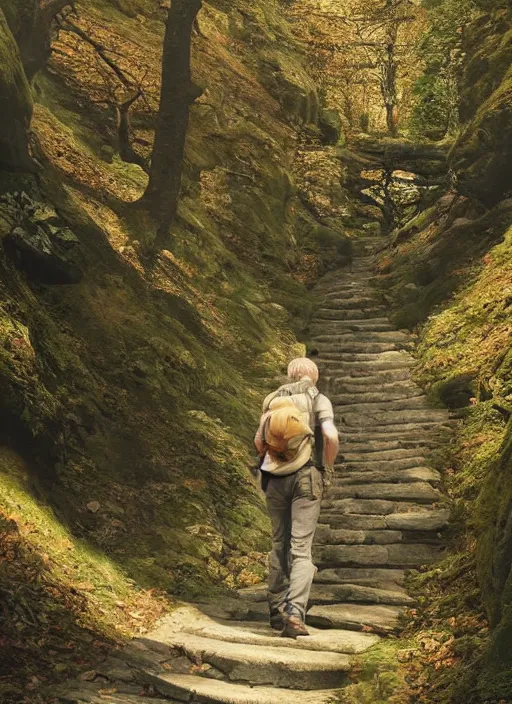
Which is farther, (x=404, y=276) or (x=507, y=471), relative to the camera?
(x=404, y=276)

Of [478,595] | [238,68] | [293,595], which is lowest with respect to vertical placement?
[293,595]

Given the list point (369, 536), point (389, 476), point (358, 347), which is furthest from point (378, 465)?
point (358, 347)

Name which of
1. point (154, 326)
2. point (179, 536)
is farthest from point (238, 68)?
point (179, 536)

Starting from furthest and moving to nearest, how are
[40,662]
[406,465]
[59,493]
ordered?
[406,465] < [59,493] < [40,662]

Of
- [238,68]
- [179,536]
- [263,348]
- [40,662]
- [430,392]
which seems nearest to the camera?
[40,662]

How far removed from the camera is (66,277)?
10359 millimetres

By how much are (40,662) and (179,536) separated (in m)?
3.14

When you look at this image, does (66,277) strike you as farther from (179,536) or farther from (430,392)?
(430,392)

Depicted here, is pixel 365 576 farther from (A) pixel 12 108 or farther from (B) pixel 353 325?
(B) pixel 353 325

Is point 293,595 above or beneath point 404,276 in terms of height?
beneath

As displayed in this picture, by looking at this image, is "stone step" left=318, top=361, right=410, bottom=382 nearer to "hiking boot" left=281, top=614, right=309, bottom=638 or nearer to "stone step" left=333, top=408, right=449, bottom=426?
"stone step" left=333, top=408, right=449, bottom=426

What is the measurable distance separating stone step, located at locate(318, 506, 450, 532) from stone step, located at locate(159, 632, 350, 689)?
296 centimetres

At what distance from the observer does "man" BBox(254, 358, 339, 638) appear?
6508 mm

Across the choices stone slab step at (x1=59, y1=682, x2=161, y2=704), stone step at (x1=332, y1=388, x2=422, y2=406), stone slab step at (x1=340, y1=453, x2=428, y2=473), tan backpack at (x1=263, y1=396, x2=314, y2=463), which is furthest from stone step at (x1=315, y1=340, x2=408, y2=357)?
stone slab step at (x1=59, y1=682, x2=161, y2=704)
